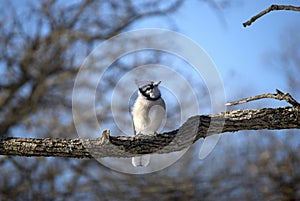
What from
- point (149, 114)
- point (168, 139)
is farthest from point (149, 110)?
point (168, 139)

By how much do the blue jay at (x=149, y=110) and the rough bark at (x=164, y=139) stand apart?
889 millimetres

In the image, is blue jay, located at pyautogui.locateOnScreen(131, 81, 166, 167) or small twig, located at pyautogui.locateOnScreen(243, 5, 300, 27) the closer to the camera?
small twig, located at pyautogui.locateOnScreen(243, 5, 300, 27)

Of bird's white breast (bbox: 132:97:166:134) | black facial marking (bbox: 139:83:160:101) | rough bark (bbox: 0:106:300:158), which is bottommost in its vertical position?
rough bark (bbox: 0:106:300:158)

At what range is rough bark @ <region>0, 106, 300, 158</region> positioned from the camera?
2.10 metres

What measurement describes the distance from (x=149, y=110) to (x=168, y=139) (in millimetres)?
980

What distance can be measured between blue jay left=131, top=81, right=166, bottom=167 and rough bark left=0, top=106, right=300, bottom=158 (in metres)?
0.89

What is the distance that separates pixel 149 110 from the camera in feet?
10.5

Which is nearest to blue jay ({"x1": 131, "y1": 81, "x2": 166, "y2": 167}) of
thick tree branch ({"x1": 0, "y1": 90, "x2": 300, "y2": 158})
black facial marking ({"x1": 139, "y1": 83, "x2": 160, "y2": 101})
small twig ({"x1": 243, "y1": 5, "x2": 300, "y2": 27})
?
black facial marking ({"x1": 139, "y1": 83, "x2": 160, "y2": 101})

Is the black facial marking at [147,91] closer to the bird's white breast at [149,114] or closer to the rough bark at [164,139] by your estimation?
the bird's white breast at [149,114]

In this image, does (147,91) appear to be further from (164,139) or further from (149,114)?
(164,139)

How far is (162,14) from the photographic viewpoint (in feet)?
23.5

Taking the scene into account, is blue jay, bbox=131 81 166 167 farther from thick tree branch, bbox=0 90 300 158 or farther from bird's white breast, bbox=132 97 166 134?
thick tree branch, bbox=0 90 300 158

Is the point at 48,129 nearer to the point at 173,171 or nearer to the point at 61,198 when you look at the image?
the point at 61,198

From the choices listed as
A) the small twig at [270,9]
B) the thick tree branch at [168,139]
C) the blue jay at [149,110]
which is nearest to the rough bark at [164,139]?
the thick tree branch at [168,139]
